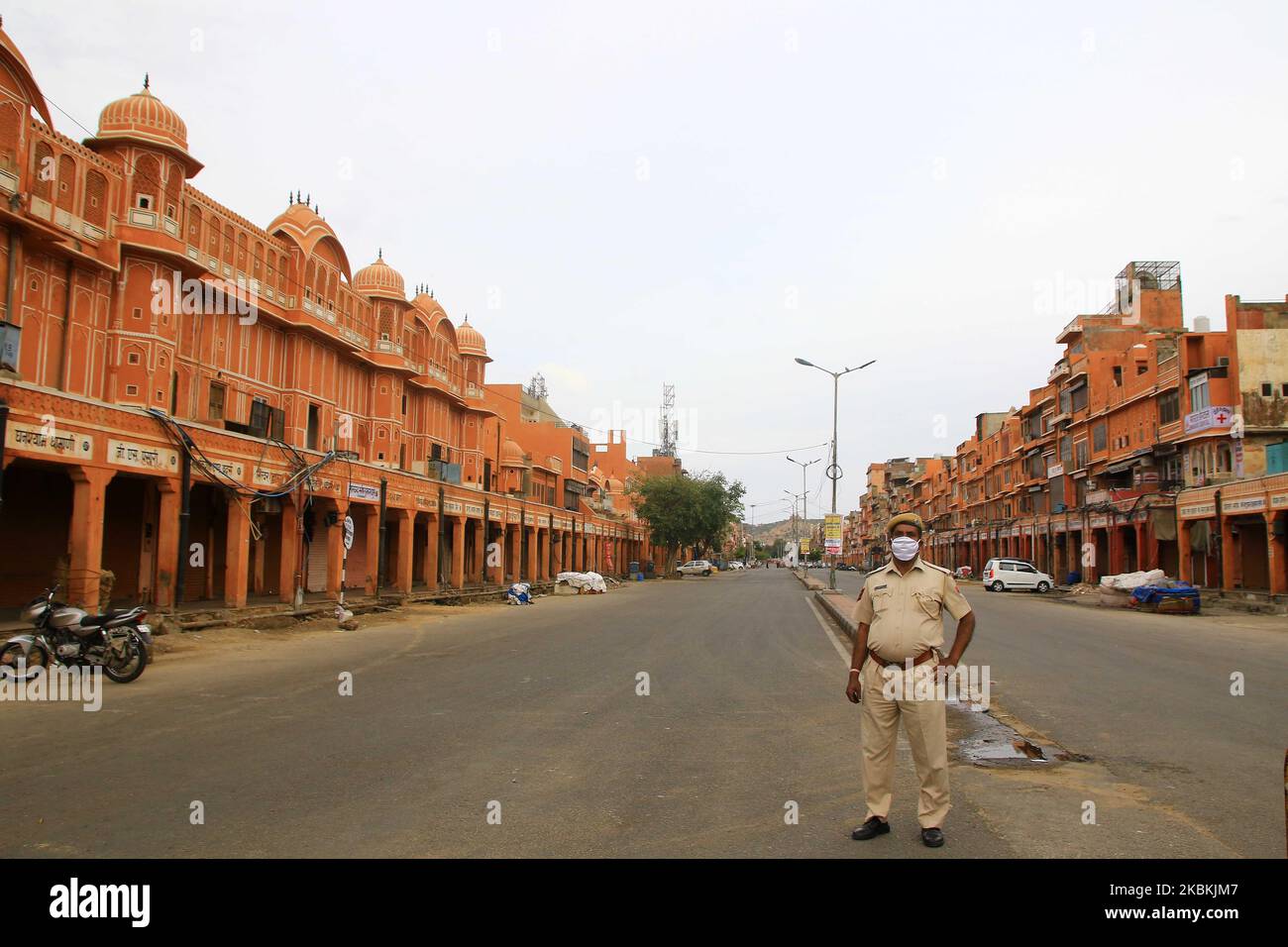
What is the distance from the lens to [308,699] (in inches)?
404

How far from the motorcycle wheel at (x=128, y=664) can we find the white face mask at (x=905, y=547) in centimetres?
1096

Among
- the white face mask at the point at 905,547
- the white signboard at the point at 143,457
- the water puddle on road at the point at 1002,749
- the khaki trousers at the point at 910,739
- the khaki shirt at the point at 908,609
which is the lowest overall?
the water puddle on road at the point at 1002,749

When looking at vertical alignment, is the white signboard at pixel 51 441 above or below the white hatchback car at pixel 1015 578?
above

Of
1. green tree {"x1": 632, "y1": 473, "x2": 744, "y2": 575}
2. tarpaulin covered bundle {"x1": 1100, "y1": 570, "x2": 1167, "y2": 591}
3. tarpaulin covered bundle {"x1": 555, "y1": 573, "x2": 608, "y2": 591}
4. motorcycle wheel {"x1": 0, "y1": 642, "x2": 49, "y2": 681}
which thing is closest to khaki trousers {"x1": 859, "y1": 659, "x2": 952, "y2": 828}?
motorcycle wheel {"x1": 0, "y1": 642, "x2": 49, "y2": 681}

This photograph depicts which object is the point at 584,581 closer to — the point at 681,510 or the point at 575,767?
the point at 681,510

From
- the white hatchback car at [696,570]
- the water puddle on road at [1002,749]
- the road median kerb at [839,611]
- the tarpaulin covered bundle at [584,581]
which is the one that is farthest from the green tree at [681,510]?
the water puddle on road at [1002,749]

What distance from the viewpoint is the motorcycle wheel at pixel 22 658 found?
440 inches

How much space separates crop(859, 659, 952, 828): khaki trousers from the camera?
480 cm

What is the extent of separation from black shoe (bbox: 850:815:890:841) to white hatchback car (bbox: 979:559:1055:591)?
147 ft

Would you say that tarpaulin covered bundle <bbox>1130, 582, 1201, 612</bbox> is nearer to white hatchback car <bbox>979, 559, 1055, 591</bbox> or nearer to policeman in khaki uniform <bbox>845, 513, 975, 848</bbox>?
white hatchback car <bbox>979, 559, 1055, 591</bbox>

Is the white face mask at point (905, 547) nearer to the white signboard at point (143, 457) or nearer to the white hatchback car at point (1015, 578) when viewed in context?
the white signboard at point (143, 457)

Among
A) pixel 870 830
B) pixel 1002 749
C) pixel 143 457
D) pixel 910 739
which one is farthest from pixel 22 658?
pixel 1002 749

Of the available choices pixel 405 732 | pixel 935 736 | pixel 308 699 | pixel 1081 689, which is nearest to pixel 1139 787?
pixel 935 736
